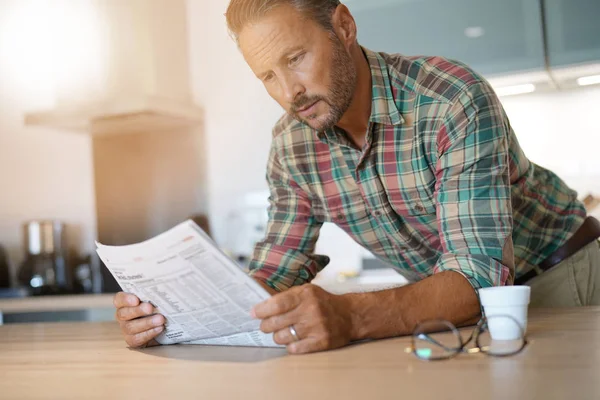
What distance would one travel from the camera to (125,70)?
11.6 feet

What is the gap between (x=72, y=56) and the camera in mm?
3688

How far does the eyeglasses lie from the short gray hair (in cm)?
65

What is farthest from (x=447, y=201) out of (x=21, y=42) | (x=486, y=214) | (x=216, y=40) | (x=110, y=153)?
(x=21, y=42)

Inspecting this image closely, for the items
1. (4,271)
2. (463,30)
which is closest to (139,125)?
(4,271)

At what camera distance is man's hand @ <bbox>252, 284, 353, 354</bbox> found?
0.98 meters

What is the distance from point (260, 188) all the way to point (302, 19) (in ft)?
6.85

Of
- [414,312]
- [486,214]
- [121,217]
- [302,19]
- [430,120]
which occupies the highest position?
[302,19]

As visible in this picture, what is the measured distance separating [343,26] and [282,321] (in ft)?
2.21

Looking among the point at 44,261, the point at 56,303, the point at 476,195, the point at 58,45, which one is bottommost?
the point at 56,303

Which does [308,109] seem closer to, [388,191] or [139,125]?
[388,191]

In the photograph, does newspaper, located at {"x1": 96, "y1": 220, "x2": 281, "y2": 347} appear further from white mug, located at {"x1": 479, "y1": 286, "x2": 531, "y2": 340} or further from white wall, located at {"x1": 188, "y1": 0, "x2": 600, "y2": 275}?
white wall, located at {"x1": 188, "y1": 0, "x2": 600, "y2": 275}

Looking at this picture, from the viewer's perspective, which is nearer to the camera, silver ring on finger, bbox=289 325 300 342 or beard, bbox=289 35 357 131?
silver ring on finger, bbox=289 325 300 342

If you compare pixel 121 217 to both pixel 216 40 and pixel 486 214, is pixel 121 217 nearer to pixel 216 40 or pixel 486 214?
pixel 216 40

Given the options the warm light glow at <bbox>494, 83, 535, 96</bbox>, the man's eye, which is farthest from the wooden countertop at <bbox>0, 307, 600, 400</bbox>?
the warm light glow at <bbox>494, 83, 535, 96</bbox>
